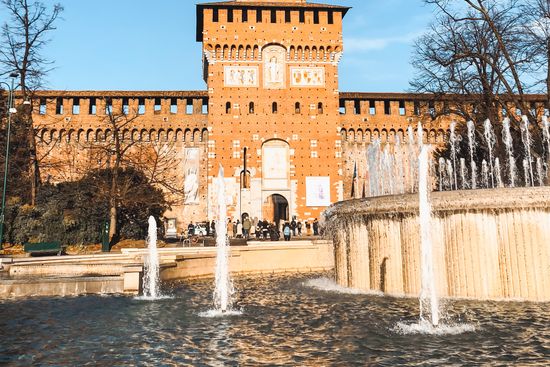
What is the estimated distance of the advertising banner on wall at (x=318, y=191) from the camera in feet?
86.8

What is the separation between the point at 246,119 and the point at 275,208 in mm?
6220

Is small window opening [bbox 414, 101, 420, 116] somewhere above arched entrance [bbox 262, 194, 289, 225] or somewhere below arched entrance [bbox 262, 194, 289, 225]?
above

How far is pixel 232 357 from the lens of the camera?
406cm

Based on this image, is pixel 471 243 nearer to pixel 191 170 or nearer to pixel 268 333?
pixel 268 333

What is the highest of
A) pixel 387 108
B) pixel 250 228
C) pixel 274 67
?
pixel 274 67

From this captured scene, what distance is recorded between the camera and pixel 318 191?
26609 mm

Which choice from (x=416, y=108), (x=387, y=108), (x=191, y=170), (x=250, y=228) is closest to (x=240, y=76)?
(x=191, y=170)

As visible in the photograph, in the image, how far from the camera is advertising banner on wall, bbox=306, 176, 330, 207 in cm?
2647

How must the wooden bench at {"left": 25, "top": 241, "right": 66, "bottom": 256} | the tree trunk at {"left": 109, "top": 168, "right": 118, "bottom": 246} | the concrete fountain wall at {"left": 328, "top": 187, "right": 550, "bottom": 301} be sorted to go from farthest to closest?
1. the tree trunk at {"left": 109, "top": 168, "right": 118, "bottom": 246}
2. the wooden bench at {"left": 25, "top": 241, "right": 66, "bottom": 256}
3. the concrete fountain wall at {"left": 328, "top": 187, "right": 550, "bottom": 301}

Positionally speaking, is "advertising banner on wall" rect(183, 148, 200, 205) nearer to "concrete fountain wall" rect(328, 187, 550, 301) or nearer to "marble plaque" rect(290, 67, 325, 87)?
"marble plaque" rect(290, 67, 325, 87)

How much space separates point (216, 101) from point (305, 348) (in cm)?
2348

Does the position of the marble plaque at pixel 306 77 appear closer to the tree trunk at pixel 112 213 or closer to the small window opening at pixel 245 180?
the small window opening at pixel 245 180

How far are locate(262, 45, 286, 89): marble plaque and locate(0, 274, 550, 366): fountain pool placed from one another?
20942mm

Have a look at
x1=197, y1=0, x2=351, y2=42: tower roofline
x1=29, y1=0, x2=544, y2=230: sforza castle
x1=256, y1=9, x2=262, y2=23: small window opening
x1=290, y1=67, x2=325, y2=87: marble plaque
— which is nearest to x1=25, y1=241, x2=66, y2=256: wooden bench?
x1=29, y1=0, x2=544, y2=230: sforza castle
